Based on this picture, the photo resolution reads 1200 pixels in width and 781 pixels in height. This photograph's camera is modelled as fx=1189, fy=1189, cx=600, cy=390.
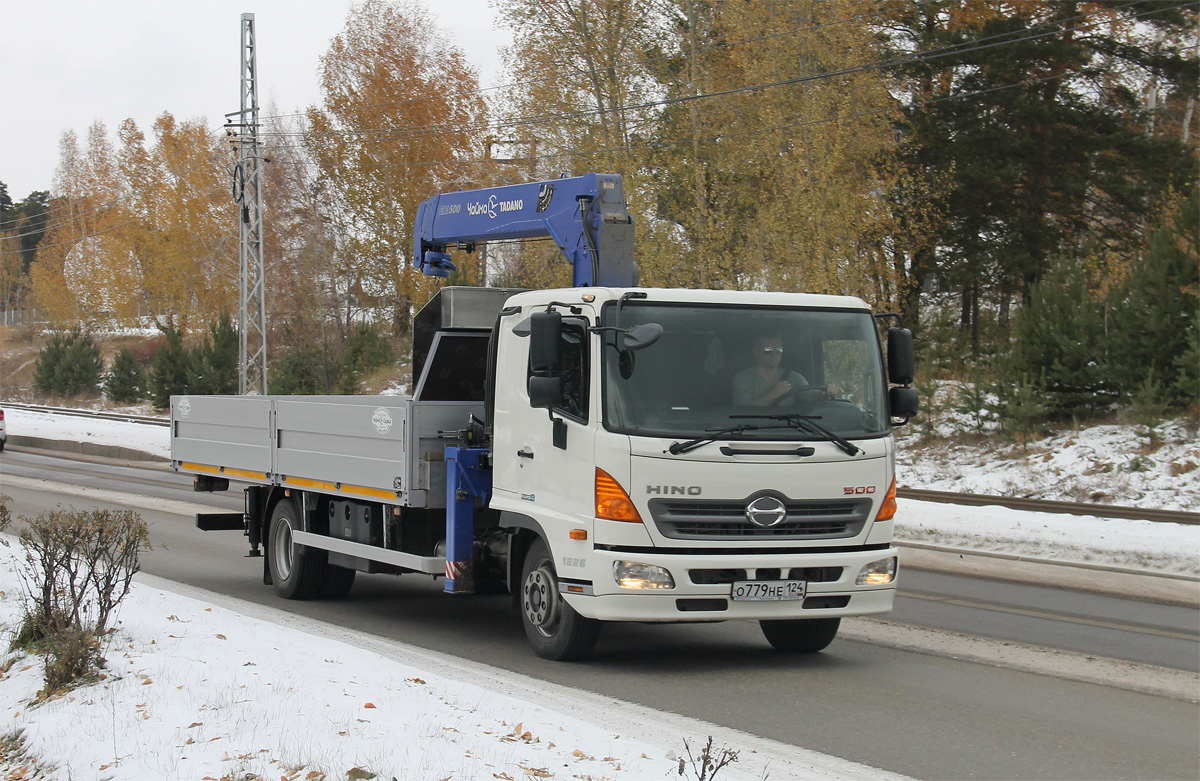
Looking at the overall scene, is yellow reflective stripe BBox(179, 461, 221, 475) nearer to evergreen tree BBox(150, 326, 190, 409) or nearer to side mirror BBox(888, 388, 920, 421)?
side mirror BBox(888, 388, 920, 421)

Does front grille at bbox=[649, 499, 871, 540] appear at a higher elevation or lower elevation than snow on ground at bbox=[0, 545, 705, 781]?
higher

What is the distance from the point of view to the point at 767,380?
24.3ft

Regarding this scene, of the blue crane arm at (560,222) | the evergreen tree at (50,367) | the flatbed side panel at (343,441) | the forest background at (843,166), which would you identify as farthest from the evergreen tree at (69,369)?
the flatbed side panel at (343,441)

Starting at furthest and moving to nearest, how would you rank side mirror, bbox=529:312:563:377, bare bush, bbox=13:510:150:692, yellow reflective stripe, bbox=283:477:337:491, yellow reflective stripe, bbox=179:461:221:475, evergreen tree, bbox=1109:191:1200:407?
evergreen tree, bbox=1109:191:1200:407, yellow reflective stripe, bbox=179:461:221:475, yellow reflective stripe, bbox=283:477:337:491, side mirror, bbox=529:312:563:377, bare bush, bbox=13:510:150:692

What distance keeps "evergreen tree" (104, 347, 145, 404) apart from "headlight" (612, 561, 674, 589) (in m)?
46.2

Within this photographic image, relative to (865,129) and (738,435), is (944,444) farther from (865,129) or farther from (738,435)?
(738,435)

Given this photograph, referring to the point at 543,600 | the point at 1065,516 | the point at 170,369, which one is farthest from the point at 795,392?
the point at 170,369

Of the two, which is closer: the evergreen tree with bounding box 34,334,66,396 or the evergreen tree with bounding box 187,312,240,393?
the evergreen tree with bounding box 187,312,240,393

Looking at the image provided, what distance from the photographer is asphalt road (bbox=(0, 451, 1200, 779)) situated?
584cm

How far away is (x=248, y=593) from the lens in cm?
1109

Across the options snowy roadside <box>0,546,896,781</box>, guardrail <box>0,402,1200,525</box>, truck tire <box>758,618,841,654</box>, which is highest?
snowy roadside <box>0,546,896,781</box>

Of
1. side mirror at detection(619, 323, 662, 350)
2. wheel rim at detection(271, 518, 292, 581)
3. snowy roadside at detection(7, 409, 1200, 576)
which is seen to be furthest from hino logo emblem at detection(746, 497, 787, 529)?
snowy roadside at detection(7, 409, 1200, 576)

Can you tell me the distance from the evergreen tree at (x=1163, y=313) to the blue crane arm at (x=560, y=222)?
48.3ft

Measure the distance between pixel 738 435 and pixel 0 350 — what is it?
78352 millimetres
